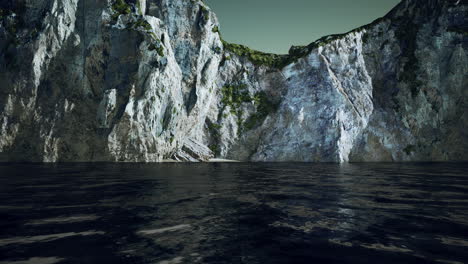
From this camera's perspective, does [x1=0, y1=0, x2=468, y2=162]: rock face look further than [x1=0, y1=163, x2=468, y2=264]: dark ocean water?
Yes

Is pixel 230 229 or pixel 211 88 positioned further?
pixel 211 88

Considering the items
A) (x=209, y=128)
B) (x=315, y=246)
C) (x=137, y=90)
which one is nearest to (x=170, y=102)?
(x=137, y=90)

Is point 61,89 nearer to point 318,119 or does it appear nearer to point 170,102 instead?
point 170,102

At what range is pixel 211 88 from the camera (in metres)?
56.9

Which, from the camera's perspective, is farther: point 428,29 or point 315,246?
point 428,29

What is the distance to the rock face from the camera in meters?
42.7

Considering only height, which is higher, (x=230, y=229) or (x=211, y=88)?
(x=211, y=88)

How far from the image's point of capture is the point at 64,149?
4272 centimetres

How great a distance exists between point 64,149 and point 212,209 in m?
42.4

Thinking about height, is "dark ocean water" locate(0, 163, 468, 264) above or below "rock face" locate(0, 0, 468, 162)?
below

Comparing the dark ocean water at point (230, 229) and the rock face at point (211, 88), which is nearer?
the dark ocean water at point (230, 229)

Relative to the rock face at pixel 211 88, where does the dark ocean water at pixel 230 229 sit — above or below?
below

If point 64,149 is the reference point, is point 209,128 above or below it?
above

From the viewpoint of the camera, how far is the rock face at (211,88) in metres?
42.7
